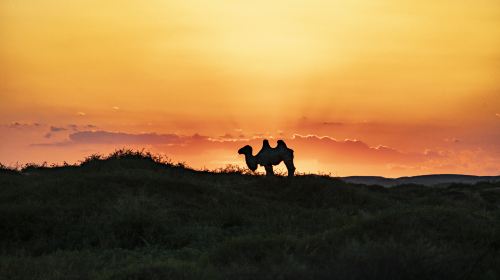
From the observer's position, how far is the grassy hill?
434 inches

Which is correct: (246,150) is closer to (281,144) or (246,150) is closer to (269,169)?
(269,169)

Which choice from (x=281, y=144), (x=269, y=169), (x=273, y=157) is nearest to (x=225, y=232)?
(x=273, y=157)

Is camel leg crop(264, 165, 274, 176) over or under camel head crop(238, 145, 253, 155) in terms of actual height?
under

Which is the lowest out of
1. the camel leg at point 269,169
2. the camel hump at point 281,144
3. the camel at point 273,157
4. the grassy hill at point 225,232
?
the grassy hill at point 225,232

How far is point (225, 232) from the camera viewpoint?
18328mm

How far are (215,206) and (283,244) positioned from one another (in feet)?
28.9

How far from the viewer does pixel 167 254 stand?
49.8 feet

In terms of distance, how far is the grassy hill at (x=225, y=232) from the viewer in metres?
11.0

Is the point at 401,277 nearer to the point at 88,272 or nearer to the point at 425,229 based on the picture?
the point at 425,229

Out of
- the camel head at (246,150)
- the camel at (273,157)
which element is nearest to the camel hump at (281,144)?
the camel at (273,157)

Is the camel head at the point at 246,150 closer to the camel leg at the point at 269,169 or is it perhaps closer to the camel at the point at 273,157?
the camel at the point at 273,157

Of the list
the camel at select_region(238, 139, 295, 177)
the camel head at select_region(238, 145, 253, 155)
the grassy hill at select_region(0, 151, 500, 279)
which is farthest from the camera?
the camel head at select_region(238, 145, 253, 155)

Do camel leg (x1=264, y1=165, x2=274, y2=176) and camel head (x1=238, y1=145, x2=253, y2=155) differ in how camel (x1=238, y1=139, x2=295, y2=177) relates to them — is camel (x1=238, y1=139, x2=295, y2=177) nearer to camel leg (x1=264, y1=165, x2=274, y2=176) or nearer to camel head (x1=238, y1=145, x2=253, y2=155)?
camel leg (x1=264, y1=165, x2=274, y2=176)

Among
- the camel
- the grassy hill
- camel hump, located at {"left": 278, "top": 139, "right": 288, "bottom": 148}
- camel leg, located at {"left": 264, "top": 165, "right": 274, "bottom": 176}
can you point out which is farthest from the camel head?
the grassy hill
